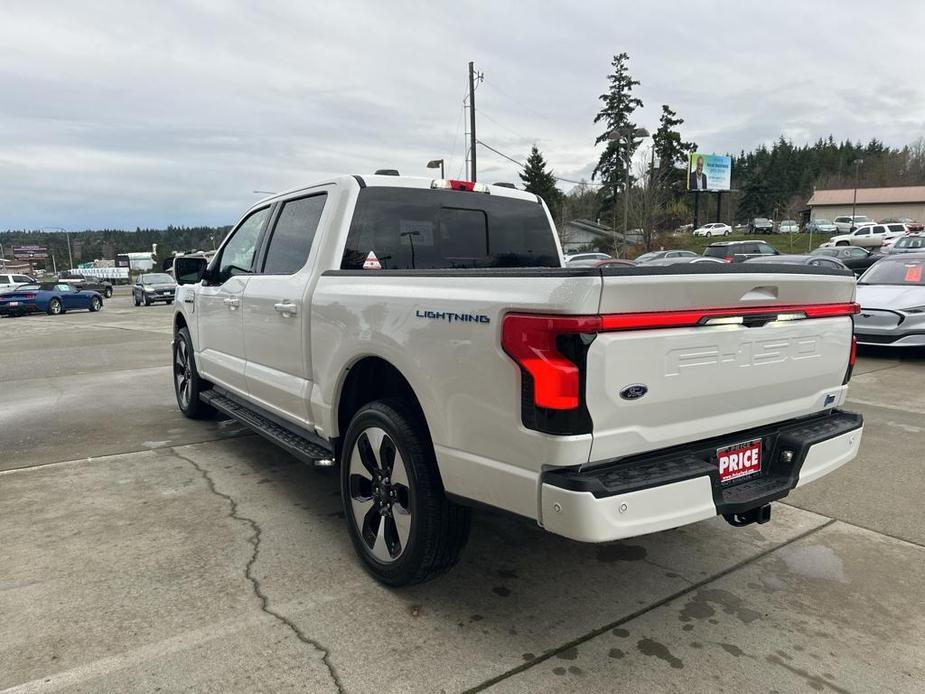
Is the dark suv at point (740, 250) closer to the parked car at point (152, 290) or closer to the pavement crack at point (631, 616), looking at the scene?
the parked car at point (152, 290)

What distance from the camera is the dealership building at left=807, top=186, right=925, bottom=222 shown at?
78000 mm

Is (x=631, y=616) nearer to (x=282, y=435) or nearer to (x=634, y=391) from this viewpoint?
(x=634, y=391)

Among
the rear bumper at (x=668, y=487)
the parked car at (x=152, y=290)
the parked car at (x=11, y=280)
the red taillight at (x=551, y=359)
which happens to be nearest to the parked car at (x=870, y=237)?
the parked car at (x=152, y=290)

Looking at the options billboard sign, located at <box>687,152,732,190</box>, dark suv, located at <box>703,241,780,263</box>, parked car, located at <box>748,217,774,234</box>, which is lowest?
dark suv, located at <box>703,241,780,263</box>

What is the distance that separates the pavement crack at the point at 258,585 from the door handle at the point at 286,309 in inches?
50.2

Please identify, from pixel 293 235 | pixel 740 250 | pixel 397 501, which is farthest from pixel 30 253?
pixel 397 501

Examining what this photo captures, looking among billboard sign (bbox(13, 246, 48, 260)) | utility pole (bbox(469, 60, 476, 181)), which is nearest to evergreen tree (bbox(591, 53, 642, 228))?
utility pole (bbox(469, 60, 476, 181))

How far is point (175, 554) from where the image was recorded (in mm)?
3564

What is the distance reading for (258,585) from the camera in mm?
3215

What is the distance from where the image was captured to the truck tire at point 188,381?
6230 millimetres

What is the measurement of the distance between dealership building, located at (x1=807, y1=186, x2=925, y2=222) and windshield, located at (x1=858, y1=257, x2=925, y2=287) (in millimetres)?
81462

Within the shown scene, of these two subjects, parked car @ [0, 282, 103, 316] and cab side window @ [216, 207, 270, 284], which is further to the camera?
parked car @ [0, 282, 103, 316]

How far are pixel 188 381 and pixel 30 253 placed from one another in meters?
160

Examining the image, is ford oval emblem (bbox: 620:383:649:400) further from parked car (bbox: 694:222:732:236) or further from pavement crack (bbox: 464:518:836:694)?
parked car (bbox: 694:222:732:236)
